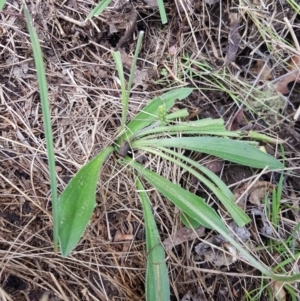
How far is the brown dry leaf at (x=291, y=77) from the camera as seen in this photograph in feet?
4.46

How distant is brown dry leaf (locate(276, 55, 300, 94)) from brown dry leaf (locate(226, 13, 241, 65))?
0.18 m

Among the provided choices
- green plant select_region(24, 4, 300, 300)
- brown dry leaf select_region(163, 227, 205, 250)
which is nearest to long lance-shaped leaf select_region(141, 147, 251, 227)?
green plant select_region(24, 4, 300, 300)

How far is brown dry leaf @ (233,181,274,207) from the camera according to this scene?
1.24 meters

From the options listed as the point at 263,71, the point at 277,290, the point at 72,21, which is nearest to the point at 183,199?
the point at 277,290

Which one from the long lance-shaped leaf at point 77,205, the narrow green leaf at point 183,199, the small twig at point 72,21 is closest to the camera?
the long lance-shaped leaf at point 77,205

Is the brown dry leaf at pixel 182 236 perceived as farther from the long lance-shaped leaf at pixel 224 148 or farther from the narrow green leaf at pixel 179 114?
the narrow green leaf at pixel 179 114

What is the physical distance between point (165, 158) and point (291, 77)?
21.0 inches

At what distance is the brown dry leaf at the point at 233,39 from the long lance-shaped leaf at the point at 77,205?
604 mm

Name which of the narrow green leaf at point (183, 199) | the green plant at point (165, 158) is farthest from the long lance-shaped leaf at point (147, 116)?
the narrow green leaf at point (183, 199)

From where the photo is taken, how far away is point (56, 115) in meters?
1.23

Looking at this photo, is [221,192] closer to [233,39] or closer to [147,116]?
[147,116]

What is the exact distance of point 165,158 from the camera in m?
1.20

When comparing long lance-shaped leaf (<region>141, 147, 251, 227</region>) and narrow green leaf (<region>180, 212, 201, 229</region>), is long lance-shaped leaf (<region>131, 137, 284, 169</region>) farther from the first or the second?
narrow green leaf (<region>180, 212, 201, 229</region>)

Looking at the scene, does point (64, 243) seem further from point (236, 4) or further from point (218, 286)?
point (236, 4)
